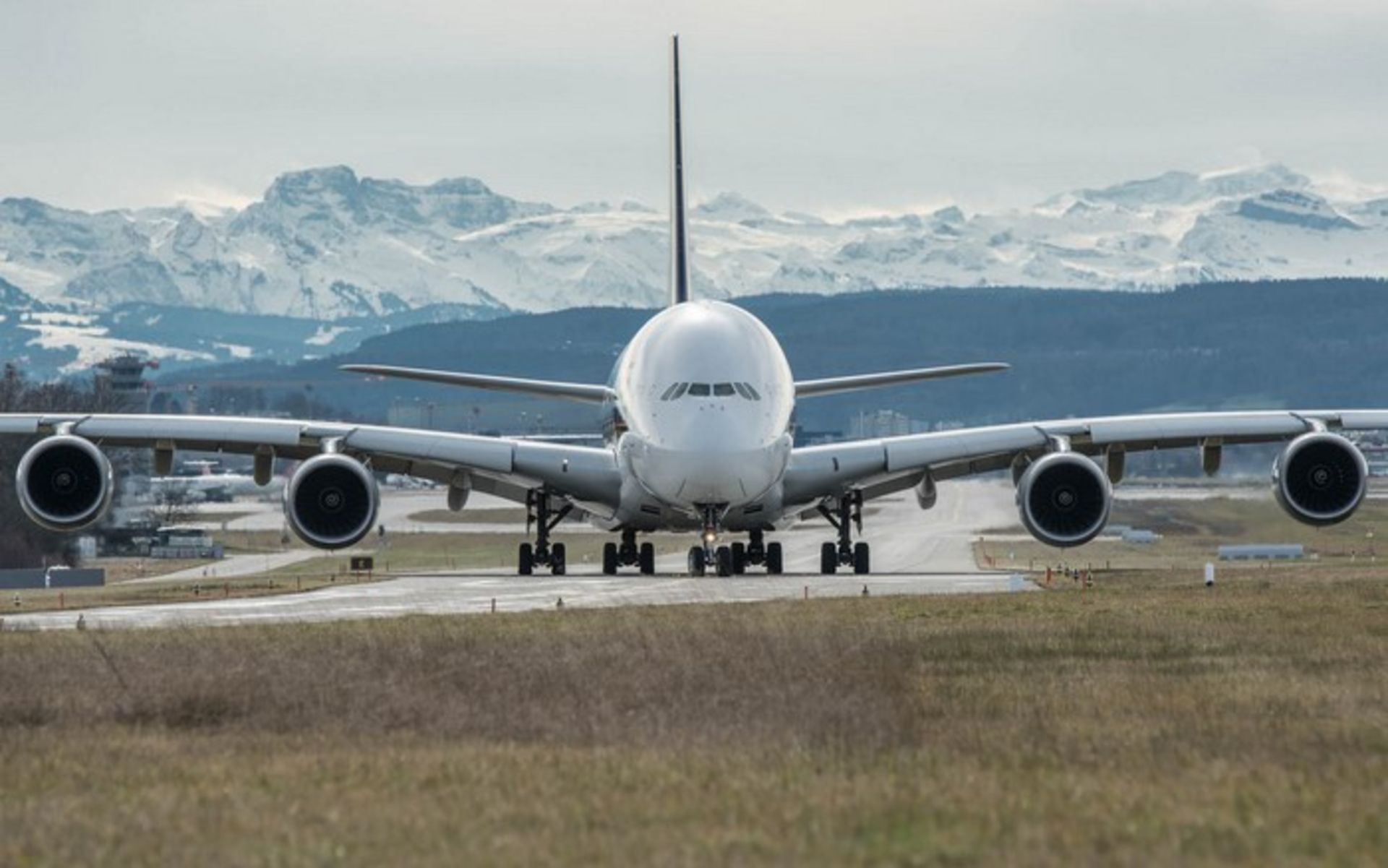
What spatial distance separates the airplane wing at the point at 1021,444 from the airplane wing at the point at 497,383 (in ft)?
14.2

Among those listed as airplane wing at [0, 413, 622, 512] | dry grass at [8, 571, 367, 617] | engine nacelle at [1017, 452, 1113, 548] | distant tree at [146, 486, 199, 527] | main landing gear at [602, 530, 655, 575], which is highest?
airplane wing at [0, 413, 622, 512]

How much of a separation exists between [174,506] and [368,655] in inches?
2939

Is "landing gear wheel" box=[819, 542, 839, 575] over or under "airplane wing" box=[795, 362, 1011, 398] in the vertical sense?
under

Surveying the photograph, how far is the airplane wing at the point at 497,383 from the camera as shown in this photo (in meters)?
47.7

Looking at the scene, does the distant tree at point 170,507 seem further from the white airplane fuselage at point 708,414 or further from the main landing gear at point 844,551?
the white airplane fuselage at point 708,414

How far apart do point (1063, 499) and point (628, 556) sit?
1105 centimetres

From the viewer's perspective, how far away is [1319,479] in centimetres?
4853

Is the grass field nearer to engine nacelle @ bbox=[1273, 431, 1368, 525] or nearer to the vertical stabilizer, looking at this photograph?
engine nacelle @ bbox=[1273, 431, 1368, 525]

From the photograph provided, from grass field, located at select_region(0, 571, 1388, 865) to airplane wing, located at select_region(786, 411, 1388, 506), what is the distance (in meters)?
15.4

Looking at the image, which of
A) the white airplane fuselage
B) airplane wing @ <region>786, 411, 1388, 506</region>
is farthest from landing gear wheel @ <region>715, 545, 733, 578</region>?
the white airplane fuselage

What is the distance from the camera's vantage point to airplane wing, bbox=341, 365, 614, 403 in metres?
47.7

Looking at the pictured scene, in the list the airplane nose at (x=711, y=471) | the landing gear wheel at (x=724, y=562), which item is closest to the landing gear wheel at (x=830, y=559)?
the landing gear wheel at (x=724, y=562)

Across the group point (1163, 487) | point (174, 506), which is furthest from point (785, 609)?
point (1163, 487)

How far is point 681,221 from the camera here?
192ft
